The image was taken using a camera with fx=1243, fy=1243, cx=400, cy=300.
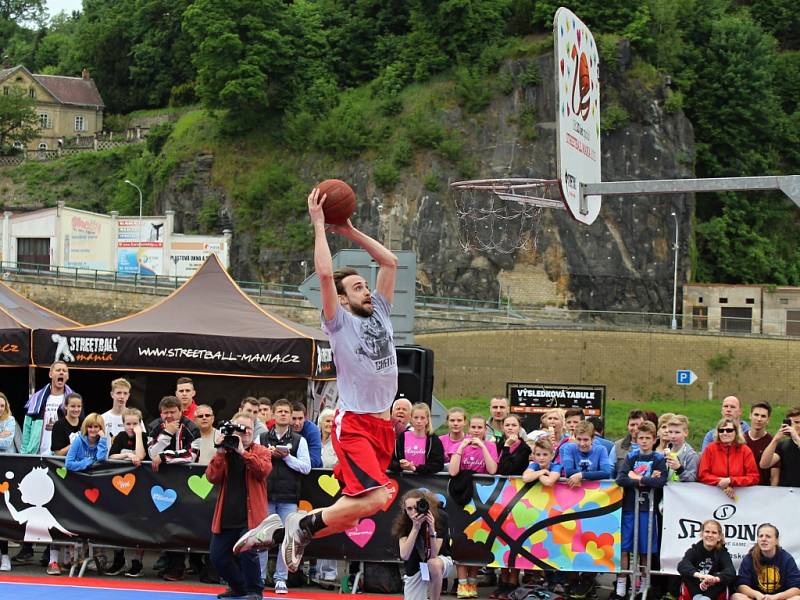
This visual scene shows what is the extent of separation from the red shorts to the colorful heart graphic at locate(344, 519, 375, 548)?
14.9 ft

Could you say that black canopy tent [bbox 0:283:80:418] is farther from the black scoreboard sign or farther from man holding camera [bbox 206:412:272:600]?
the black scoreboard sign

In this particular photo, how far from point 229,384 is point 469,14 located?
181 ft

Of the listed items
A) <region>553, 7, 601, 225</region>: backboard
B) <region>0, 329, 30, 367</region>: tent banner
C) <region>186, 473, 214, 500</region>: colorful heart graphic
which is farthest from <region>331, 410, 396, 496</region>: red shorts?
<region>0, 329, 30, 367</region>: tent banner

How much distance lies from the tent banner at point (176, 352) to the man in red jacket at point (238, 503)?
19.2 ft

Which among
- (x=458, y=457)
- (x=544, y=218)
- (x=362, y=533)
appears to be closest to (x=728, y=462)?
(x=458, y=457)

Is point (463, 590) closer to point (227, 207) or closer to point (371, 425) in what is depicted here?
point (371, 425)

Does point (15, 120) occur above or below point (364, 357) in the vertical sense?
above

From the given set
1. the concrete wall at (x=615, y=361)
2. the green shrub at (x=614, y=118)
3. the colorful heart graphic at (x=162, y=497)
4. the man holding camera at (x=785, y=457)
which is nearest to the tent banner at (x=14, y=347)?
the colorful heart graphic at (x=162, y=497)

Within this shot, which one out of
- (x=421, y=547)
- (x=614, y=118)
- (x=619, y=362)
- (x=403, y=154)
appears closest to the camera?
(x=421, y=547)

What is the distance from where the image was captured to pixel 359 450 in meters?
8.59

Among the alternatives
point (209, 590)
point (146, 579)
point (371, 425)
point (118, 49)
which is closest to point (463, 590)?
point (209, 590)

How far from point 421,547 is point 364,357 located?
2.52m

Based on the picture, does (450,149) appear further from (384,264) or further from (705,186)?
(384,264)

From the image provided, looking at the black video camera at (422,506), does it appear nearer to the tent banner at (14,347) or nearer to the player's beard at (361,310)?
the player's beard at (361,310)
